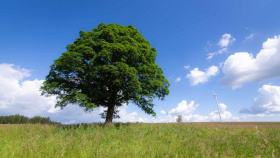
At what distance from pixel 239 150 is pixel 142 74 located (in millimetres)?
10731

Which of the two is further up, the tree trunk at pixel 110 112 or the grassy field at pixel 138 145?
the tree trunk at pixel 110 112

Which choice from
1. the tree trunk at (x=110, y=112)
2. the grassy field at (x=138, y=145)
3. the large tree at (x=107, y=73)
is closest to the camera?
the grassy field at (x=138, y=145)

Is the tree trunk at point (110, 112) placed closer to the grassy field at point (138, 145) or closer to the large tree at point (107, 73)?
the large tree at point (107, 73)

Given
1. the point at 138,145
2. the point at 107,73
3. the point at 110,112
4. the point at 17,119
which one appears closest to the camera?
the point at 138,145

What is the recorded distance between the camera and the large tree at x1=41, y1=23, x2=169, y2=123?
535 inches

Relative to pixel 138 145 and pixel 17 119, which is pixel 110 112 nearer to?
pixel 138 145

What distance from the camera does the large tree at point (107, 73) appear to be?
13602mm

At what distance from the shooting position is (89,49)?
14.2 meters

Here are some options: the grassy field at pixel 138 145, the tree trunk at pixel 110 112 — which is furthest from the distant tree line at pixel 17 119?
the grassy field at pixel 138 145

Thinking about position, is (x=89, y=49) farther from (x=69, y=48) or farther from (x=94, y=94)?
(x=94, y=94)

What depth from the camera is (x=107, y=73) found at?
47.9 ft

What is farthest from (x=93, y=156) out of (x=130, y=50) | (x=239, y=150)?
(x=130, y=50)

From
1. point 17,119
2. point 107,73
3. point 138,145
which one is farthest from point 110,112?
point 17,119

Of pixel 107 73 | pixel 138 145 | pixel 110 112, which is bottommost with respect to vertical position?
pixel 138 145
